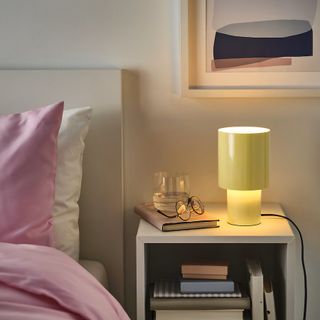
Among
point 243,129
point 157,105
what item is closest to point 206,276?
point 243,129

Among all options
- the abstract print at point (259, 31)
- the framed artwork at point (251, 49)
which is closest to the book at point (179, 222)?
the framed artwork at point (251, 49)

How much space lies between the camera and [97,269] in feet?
7.13

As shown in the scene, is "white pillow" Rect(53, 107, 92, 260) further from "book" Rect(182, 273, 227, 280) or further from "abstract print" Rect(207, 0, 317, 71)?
"abstract print" Rect(207, 0, 317, 71)

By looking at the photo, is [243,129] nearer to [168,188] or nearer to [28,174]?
[168,188]

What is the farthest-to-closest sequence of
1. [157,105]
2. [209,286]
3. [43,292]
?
1. [157,105]
2. [209,286]
3. [43,292]

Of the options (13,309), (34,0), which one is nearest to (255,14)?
(34,0)

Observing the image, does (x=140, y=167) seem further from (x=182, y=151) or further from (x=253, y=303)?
(x=253, y=303)

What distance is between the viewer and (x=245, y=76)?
2.19m

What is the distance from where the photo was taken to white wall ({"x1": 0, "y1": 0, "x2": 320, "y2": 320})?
2.23m

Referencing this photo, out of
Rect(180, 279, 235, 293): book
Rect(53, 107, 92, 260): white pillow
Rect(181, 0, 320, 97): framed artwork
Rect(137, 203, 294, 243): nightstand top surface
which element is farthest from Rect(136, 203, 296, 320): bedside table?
Rect(181, 0, 320, 97): framed artwork

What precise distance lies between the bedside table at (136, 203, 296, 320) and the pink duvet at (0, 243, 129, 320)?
28 cm

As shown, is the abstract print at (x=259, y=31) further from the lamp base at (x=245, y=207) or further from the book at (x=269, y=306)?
the book at (x=269, y=306)

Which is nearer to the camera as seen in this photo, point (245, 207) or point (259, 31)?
point (245, 207)

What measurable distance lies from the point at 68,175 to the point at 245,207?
529 mm
